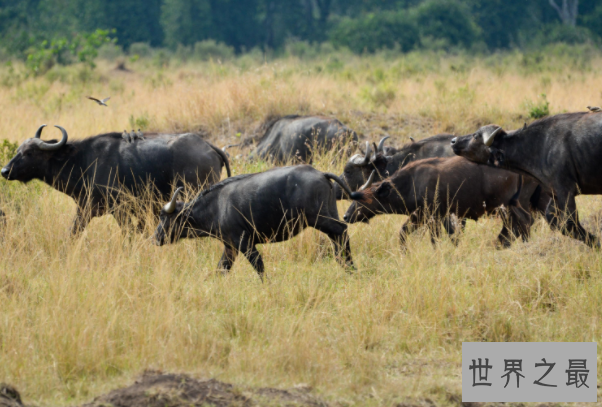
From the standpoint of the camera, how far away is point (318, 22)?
48.0m

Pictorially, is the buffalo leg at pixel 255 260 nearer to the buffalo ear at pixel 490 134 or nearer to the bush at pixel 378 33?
the buffalo ear at pixel 490 134

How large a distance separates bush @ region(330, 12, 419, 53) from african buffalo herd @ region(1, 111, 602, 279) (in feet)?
99.9

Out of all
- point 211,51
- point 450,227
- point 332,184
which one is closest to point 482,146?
point 450,227

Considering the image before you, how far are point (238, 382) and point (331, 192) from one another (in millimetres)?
2850

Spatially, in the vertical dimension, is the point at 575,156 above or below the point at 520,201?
Result: above

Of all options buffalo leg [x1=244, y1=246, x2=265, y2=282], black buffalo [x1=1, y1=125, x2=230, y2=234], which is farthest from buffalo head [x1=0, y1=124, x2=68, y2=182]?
buffalo leg [x1=244, y1=246, x2=265, y2=282]

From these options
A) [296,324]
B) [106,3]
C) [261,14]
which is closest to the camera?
[296,324]

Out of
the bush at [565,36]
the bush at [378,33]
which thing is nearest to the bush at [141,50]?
the bush at [378,33]

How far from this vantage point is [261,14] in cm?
4825

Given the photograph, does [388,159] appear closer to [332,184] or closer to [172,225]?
[332,184]

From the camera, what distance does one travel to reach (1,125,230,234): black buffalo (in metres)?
8.80

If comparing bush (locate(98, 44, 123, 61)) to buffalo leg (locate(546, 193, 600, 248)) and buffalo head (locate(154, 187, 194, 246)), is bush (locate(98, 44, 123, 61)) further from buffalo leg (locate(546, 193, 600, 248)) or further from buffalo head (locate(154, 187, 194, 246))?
buffalo leg (locate(546, 193, 600, 248))

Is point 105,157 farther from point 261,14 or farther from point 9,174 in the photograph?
point 261,14

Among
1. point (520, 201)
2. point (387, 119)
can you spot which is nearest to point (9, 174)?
point (520, 201)
